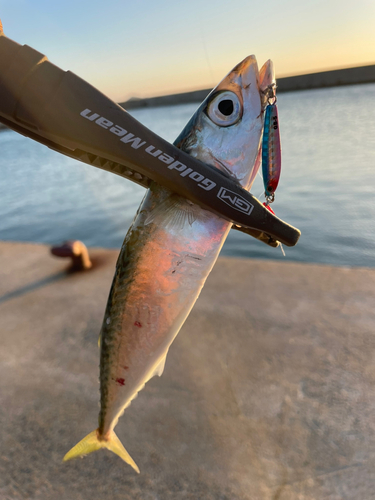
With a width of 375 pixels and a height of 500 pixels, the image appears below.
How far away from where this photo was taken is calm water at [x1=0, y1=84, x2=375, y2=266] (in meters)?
9.00

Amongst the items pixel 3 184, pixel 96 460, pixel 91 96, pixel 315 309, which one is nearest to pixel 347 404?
pixel 315 309

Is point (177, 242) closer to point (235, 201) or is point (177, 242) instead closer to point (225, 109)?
point (235, 201)

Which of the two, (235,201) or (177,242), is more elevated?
(235,201)

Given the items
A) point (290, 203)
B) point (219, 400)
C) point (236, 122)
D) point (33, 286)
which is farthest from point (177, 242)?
point (290, 203)

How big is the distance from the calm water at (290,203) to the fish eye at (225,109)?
725 cm

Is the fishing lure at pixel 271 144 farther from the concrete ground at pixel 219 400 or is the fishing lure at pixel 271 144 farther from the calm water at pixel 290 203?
the calm water at pixel 290 203

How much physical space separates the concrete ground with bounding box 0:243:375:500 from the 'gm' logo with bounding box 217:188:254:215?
Result: 200 cm

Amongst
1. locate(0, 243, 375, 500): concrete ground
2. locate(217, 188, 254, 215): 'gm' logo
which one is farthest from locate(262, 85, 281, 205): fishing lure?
locate(0, 243, 375, 500): concrete ground

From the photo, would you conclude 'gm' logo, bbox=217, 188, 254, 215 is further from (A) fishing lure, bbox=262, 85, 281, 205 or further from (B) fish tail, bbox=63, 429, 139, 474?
(B) fish tail, bbox=63, 429, 139, 474

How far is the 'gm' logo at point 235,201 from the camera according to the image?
3.84 feet

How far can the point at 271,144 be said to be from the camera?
4.30ft

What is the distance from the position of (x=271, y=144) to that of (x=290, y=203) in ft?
37.4

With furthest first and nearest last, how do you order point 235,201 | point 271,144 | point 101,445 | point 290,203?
point 290,203, point 101,445, point 271,144, point 235,201

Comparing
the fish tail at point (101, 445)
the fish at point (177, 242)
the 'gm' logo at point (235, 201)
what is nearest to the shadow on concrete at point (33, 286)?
the fish tail at point (101, 445)
